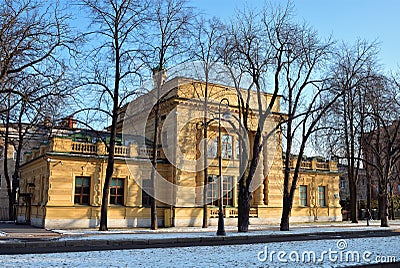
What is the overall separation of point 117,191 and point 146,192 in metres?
2.42

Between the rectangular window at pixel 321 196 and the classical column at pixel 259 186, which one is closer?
the classical column at pixel 259 186

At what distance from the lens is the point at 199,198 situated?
119 ft

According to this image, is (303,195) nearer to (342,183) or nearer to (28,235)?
(28,235)

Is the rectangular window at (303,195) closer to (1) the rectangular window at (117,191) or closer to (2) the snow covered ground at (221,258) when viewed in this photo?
(1) the rectangular window at (117,191)

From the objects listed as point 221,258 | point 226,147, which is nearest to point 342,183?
point 226,147

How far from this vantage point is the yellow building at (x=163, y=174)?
1235 inches

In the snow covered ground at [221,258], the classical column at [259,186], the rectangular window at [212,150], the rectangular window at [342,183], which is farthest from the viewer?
the rectangular window at [342,183]

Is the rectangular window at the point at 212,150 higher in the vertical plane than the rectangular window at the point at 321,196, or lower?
higher

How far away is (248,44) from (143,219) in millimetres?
15924

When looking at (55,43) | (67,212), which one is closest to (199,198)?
(67,212)

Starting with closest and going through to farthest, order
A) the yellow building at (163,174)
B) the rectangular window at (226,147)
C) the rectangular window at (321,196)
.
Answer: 1. the yellow building at (163,174)
2. the rectangular window at (226,147)
3. the rectangular window at (321,196)

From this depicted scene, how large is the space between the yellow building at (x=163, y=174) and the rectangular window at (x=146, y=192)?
0.27ft

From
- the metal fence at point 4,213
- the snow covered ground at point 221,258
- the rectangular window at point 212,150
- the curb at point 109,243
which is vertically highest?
the rectangular window at point 212,150

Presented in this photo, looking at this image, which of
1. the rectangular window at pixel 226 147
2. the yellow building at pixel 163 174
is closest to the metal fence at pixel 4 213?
the yellow building at pixel 163 174
